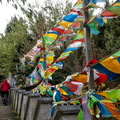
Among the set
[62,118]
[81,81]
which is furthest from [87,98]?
[62,118]

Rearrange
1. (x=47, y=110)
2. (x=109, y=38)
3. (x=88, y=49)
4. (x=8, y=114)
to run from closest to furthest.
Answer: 1. (x=88, y=49)
2. (x=47, y=110)
3. (x=109, y=38)
4. (x=8, y=114)

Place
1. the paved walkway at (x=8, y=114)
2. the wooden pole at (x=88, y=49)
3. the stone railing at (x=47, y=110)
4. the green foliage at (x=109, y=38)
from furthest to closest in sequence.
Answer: the paved walkway at (x=8, y=114), the green foliage at (x=109, y=38), the stone railing at (x=47, y=110), the wooden pole at (x=88, y=49)

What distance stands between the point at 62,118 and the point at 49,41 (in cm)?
264

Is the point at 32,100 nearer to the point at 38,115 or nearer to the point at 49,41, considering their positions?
the point at 38,115

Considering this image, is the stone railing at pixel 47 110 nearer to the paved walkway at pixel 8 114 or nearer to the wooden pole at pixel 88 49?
the wooden pole at pixel 88 49

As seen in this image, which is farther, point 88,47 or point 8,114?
point 8,114

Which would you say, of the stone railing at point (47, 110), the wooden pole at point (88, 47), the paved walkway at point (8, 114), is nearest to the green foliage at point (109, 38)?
the stone railing at point (47, 110)

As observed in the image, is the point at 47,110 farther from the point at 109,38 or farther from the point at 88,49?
the point at 109,38

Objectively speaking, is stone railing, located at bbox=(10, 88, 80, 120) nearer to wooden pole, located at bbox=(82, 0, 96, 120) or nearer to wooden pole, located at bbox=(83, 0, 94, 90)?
wooden pole, located at bbox=(82, 0, 96, 120)

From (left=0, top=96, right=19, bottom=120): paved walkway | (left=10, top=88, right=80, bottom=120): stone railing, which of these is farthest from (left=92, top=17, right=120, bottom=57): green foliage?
(left=0, top=96, right=19, bottom=120): paved walkway

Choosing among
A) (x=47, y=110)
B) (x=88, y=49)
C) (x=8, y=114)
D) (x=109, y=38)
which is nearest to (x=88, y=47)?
(x=88, y=49)

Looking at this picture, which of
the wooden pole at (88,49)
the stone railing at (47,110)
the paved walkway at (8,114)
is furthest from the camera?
the paved walkway at (8,114)

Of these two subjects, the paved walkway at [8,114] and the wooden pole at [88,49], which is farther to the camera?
the paved walkway at [8,114]

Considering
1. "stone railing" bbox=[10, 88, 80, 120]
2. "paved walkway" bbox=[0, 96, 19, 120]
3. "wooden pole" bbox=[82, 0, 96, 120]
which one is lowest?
"paved walkway" bbox=[0, 96, 19, 120]
